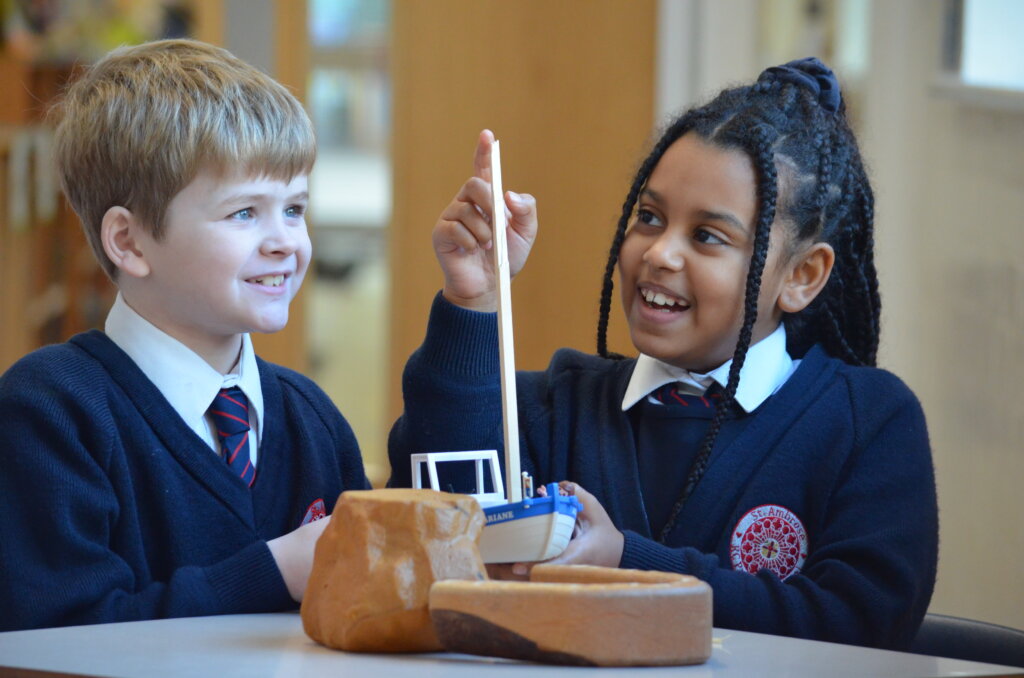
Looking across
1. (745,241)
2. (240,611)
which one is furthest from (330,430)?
(745,241)

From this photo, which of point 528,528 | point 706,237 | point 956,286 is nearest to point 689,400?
point 706,237

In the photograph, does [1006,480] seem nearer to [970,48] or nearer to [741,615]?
[970,48]

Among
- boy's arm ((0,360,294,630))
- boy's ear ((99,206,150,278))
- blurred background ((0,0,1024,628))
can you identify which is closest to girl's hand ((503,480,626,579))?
boy's arm ((0,360,294,630))

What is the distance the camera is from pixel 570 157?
114 inches

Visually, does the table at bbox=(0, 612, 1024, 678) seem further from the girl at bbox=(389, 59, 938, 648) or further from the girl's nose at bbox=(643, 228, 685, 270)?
the girl's nose at bbox=(643, 228, 685, 270)

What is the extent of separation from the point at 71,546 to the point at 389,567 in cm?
35

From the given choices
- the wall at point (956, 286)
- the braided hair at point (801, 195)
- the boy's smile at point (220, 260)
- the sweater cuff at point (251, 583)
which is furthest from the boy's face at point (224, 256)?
the wall at point (956, 286)

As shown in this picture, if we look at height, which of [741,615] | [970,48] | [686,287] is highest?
[970,48]

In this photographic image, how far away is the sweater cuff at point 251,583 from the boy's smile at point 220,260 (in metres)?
0.24

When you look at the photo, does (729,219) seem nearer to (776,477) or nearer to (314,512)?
(776,477)

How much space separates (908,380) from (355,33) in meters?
3.18

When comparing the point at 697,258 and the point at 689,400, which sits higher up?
the point at 697,258

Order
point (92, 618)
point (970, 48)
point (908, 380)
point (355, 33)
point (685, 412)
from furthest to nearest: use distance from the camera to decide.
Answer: point (355, 33) → point (908, 380) → point (970, 48) → point (685, 412) → point (92, 618)

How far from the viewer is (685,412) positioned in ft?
3.92
